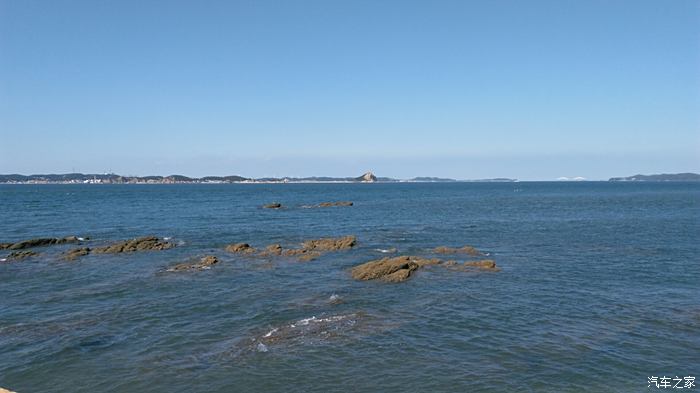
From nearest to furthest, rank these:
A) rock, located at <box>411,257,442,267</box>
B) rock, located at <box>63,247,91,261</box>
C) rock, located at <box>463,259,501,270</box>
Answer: rock, located at <box>463,259,501,270</box>, rock, located at <box>411,257,442,267</box>, rock, located at <box>63,247,91,261</box>

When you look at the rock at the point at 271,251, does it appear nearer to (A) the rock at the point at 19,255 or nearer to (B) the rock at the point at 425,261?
(B) the rock at the point at 425,261

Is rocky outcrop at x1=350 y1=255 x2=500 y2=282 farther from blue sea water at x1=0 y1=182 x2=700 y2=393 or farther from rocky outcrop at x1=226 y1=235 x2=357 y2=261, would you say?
rocky outcrop at x1=226 y1=235 x2=357 y2=261

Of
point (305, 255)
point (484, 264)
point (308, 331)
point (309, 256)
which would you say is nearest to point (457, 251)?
point (484, 264)

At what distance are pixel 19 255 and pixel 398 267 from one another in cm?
3809

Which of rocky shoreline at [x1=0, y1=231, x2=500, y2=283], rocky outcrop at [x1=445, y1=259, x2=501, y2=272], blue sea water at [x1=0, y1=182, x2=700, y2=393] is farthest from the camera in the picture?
rocky outcrop at [x1=445, y1=259, x2=501, y2=272]

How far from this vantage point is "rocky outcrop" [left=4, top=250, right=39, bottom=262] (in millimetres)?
44753

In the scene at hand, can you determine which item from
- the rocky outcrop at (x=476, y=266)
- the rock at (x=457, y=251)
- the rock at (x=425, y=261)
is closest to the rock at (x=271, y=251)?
the rock at (x=425, y=261)

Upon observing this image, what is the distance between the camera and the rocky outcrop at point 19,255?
44753 mm

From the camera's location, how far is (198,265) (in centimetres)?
4075

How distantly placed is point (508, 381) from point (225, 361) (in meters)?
11.8

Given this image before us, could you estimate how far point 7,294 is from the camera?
31.6 meters

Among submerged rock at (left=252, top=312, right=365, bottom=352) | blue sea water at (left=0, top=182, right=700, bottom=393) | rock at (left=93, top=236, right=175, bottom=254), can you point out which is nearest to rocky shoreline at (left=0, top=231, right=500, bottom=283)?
rock at (left=93, top=236, right=175, bottom=254)

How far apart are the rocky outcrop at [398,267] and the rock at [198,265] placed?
1316cm

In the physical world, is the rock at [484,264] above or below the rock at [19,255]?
above
